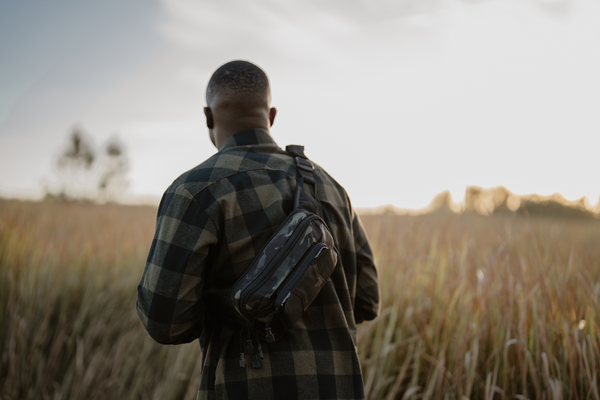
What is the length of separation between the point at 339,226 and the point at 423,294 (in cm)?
173

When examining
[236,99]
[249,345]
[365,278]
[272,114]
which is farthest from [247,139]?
[365,278]

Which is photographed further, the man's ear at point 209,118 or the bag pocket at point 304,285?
the man's ear at point 209,118

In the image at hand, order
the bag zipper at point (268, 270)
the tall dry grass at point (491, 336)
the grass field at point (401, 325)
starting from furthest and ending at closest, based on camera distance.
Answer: the grass field at point (401, 325)
the tall dry grass at point (491, 336)
the bag zipper at point (268, 270)

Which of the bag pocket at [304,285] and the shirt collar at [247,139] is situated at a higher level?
the shirt collar at [247,139]

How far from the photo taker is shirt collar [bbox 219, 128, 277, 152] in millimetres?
1350

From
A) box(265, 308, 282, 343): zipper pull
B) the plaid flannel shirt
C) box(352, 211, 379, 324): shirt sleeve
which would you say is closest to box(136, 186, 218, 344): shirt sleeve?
the plaid flannel shirt

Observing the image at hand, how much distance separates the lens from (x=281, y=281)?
3.46 ft

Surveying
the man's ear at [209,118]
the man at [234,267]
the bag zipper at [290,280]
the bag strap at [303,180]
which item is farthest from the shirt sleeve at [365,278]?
the man's ear at [209,118]

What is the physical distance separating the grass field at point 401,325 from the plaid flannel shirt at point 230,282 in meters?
1.13

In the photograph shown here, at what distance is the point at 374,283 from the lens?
1.66 meters

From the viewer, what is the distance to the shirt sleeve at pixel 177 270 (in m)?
1.11

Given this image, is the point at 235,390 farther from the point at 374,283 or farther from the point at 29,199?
the point at 29,199

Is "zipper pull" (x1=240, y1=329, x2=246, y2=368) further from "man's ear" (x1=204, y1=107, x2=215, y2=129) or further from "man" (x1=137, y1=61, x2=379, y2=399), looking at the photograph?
"man's ear" (x1=204, y1=107, x2=215, y2=129)

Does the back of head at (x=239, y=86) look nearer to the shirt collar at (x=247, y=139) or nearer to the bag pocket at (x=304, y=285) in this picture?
the shirt collar at (x=247, y=139)
